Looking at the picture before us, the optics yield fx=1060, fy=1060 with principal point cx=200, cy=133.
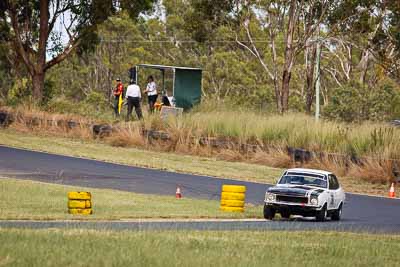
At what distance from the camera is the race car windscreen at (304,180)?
84.5 feet

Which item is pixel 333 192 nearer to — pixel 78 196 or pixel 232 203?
pixel 232 203

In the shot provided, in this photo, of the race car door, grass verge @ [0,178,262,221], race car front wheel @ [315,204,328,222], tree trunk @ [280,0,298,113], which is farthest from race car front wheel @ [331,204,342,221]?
tree trunk @ [280,0,298,113]

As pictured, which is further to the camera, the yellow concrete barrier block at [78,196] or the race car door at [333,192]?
the race car door at [333,192]

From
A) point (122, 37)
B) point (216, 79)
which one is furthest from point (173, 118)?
point (122, 37)

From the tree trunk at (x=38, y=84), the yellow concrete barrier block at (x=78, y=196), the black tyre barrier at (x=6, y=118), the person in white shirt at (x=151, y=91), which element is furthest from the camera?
the tree trunk at (x=38, y=84)

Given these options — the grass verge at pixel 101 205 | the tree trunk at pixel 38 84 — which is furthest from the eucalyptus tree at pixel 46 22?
the grass verge at pixel 101 205

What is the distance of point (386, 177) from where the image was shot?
34844mm

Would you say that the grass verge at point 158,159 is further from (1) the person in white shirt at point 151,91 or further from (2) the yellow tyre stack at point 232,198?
(2) the yellow tyre stack at point 232,198

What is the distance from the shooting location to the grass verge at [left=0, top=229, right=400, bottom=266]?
486 inches

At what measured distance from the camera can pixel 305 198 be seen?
24656mm

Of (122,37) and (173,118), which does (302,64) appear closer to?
(122,37)

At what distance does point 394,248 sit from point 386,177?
18196 mm

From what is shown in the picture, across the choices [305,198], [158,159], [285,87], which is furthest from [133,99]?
[305,198]

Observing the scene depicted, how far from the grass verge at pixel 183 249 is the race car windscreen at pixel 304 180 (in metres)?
7.67
